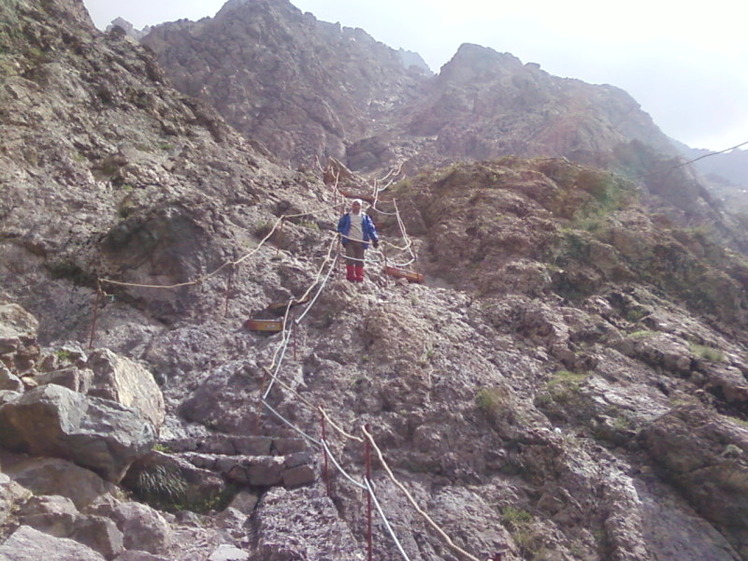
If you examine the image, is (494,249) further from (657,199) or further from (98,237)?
(657,199)

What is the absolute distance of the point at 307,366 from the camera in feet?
23.6

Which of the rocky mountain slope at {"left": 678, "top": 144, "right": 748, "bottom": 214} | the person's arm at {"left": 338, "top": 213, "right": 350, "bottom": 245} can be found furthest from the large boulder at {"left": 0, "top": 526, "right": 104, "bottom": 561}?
the rocky mountain slope at {"left": 678, "top": 144, "right": 748, "bottom": 214}

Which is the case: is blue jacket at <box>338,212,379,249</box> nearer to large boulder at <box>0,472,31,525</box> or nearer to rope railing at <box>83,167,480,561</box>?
rope railing at <box>83,167,480,561</box>

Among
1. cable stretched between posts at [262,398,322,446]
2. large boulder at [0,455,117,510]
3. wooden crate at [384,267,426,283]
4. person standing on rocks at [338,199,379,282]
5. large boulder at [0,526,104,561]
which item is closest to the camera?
large boulder at [0,526,104,561]

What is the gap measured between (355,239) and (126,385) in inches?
190

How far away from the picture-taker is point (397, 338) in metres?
7.79

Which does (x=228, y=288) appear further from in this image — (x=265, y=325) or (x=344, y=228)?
(x=344, y=228)

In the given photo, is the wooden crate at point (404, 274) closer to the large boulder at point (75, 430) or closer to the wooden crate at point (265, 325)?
the wooden crate at point (265, 325)

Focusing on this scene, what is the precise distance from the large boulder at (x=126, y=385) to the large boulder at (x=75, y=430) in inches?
16.5

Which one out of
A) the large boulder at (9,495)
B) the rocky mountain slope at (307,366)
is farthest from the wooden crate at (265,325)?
the large boulder at (9,495)

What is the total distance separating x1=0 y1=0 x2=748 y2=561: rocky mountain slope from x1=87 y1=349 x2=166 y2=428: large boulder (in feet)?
0.13

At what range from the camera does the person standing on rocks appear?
9.35 metres

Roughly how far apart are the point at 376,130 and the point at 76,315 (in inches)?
1706

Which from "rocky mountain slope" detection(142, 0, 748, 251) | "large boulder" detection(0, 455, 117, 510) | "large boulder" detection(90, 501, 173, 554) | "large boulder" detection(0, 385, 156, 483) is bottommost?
"large boulder" detection(90, 501, 173, 554)
